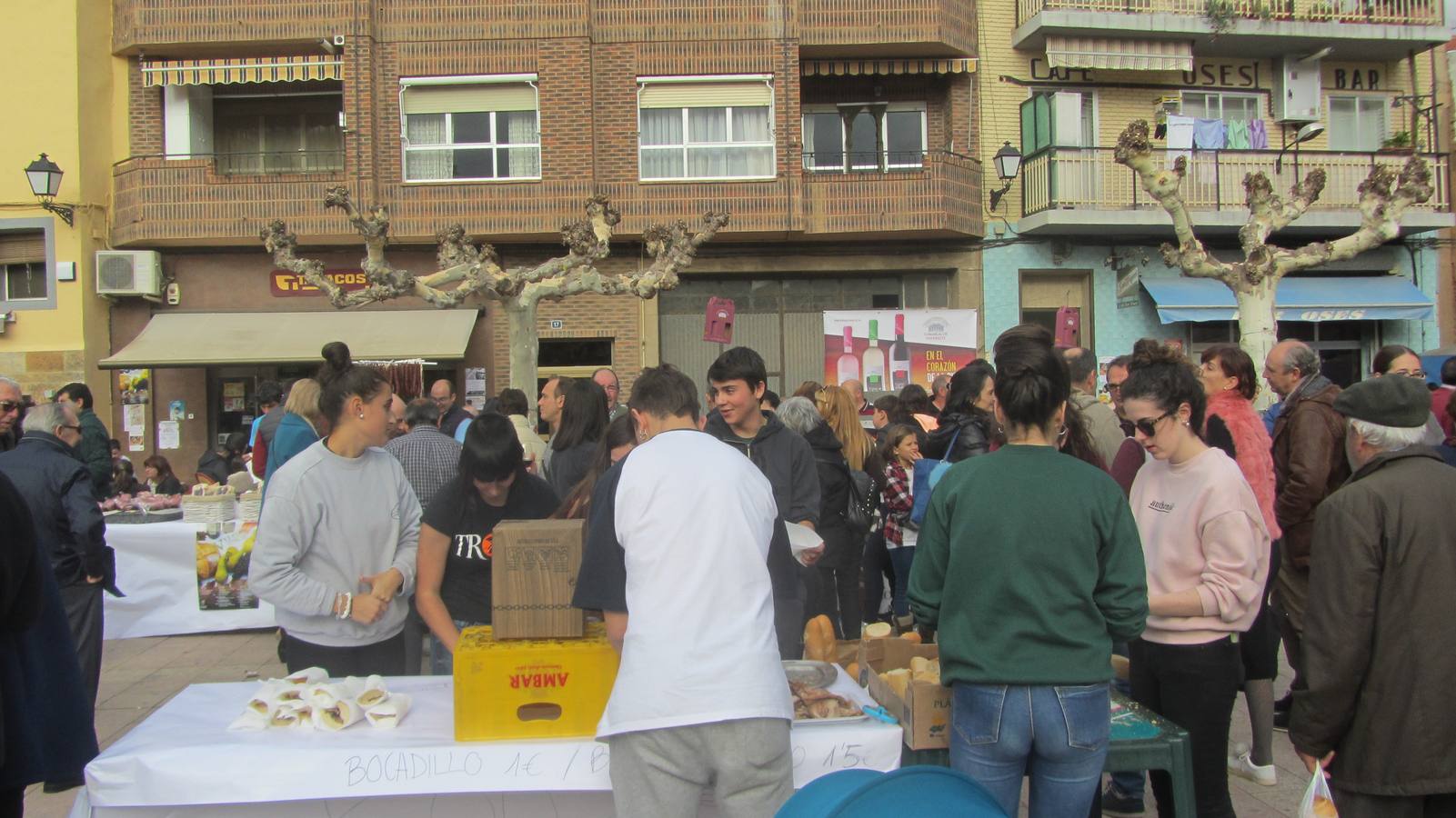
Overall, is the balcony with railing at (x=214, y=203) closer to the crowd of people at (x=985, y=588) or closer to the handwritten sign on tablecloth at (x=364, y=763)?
the crowd of people at (x=985, y=588)

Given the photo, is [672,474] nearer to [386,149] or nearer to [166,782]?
[166,782]

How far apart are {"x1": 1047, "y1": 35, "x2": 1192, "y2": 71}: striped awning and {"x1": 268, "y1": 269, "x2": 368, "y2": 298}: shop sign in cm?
1176

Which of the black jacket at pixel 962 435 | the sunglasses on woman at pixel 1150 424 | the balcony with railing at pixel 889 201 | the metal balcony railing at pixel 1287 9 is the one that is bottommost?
the black jacket at pixel 962 435

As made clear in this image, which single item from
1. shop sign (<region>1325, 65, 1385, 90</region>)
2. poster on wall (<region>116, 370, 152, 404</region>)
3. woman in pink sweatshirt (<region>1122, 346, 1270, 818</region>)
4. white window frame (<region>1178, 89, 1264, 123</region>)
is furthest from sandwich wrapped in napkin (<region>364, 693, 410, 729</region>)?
shop sign (<region>1325, 65, 1385, 90</region>)

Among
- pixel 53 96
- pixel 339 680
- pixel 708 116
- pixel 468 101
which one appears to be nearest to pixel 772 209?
pixel 708 116

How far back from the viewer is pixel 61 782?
3.32m

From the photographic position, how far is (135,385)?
17188mm

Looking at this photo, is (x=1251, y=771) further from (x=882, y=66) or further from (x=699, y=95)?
(x=882, y=66)

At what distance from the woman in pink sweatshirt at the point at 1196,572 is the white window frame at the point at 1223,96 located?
1632cm

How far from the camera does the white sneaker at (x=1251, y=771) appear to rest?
16.1 ft

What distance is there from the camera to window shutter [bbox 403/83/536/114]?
17.1 m

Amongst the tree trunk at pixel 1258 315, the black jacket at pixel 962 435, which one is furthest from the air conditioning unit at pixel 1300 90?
the black jacket at pixel 962 435

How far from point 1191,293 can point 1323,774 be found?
52.2ft

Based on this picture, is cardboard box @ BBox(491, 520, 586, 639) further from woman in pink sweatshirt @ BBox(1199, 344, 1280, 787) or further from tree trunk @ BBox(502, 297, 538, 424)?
tree trunk @ BBox(502, 297, 538, 424)
